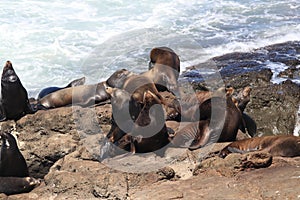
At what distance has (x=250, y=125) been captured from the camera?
23.8 feet

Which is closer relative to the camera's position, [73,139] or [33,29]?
[73,139]

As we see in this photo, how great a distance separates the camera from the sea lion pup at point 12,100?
7316 millimetres

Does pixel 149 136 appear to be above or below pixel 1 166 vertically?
above

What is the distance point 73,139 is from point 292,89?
3571mm

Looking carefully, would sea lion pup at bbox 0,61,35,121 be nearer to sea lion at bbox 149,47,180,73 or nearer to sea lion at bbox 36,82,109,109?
sea lion at bbox 36,82,109,109

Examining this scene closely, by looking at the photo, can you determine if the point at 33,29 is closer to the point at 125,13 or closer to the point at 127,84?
the point at 125,13

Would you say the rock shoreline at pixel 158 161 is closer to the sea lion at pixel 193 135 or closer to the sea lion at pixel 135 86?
the sea lion at pixel 193 135

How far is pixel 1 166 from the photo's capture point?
6.10m

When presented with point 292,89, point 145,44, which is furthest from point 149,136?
point 145,44

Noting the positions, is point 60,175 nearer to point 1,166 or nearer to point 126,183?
point 126,183

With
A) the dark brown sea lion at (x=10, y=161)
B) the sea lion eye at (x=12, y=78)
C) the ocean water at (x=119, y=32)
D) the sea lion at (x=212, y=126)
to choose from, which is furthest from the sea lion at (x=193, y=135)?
the ocean water at (x=119, y=32)

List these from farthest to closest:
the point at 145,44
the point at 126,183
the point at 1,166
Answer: the point at 145,44
the point at 1,166
the point at 126,183

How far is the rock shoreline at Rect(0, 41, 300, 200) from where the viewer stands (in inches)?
182

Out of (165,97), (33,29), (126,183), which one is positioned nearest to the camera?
(126,183)
